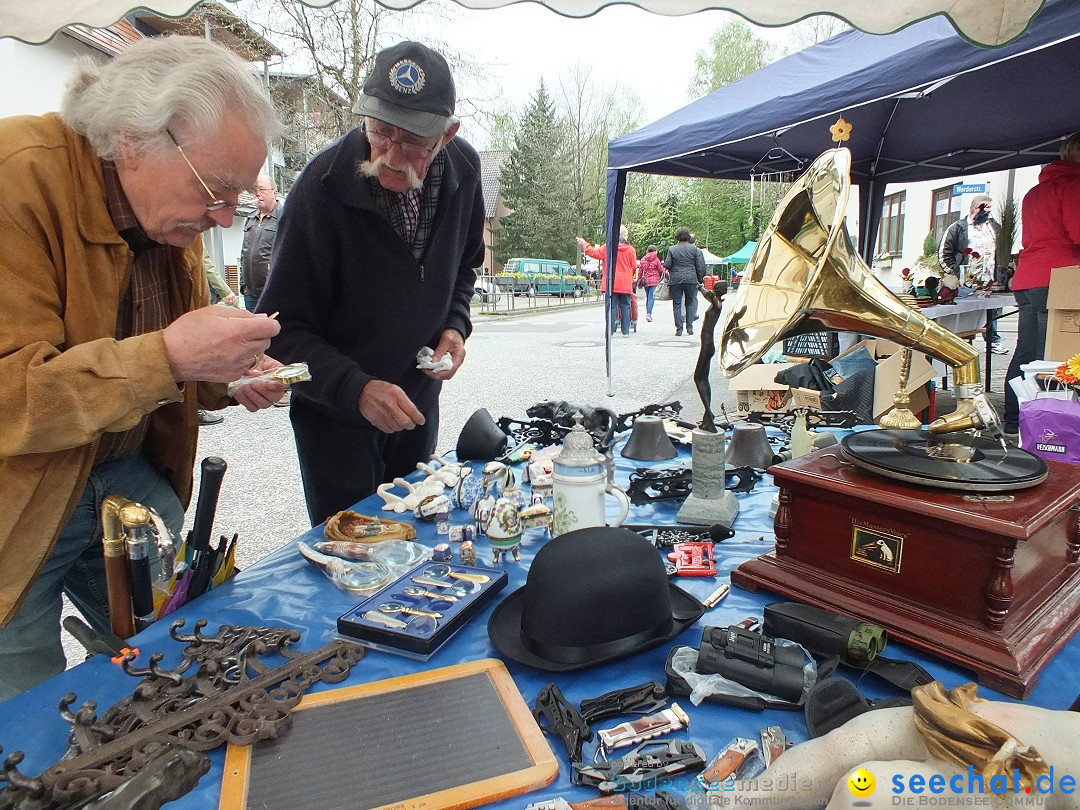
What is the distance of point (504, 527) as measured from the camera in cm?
127

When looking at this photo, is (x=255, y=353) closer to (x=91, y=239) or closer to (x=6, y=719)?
(x=91, y=239)

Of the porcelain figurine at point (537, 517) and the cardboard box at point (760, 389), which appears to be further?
the cardboard box at point (760, 389)

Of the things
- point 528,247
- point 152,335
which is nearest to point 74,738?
point 152,335

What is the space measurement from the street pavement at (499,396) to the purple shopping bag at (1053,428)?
153 centimetres

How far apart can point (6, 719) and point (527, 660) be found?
0.69 meters

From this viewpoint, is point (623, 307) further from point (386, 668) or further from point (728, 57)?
point (728, 57)

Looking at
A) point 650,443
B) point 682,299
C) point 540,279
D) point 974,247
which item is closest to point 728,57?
point 540,279

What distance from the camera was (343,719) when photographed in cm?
83

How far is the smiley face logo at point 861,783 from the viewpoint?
0.56m

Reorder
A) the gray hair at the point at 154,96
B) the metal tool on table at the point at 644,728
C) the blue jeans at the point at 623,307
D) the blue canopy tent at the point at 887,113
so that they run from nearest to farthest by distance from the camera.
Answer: the metal tool on table at the point at 644,728 → the gray hair at the point at 154,96 → the blue canopy tent at the point at 887,113 → the blue jeans at the point at 623,307

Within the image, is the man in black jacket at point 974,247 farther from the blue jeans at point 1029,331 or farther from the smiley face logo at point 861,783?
the smiley face logo at point 861,783

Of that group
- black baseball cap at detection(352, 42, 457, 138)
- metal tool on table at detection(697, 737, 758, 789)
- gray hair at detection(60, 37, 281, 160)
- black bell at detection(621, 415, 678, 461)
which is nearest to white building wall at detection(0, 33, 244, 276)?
black baseball cap at detection(352, 42, 457, 138)

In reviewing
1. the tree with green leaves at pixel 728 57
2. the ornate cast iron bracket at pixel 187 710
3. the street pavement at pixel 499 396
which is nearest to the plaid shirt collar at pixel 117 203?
the ornate cast iron bracket at pixel 187 710

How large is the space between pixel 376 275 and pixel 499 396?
14.1 feet
